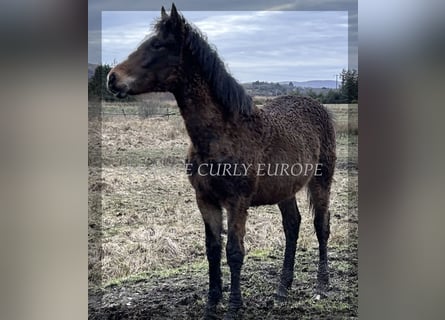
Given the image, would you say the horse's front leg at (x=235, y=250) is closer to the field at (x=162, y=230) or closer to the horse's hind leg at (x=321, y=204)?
the field at (x=162, y=230)

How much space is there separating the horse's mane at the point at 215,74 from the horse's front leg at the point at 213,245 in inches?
24.7

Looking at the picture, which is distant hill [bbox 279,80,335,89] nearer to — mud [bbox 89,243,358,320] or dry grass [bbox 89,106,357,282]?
dry grass [bbox 89,106,357,282]

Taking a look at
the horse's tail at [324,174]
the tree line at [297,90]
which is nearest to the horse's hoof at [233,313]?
the horse's tail at [324,174]

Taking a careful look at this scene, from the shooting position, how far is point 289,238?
360 centimetres

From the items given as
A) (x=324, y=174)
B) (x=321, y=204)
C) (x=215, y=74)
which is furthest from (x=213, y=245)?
(x=215, y=74)

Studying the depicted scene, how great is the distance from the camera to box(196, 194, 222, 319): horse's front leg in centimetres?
353

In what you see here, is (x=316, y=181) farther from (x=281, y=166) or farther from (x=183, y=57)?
(x=183, y=57)

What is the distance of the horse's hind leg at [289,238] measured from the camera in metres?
3.60

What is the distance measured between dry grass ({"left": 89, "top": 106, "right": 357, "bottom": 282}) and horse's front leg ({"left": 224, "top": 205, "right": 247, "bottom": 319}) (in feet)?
0.21
